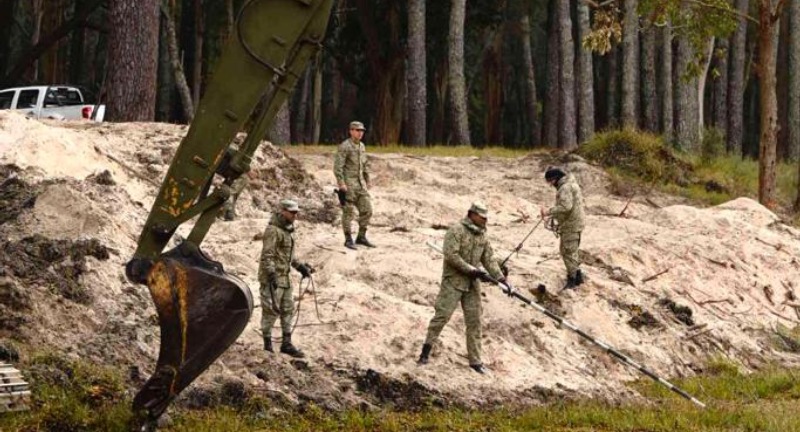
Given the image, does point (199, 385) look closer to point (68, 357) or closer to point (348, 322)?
point (68, 357)

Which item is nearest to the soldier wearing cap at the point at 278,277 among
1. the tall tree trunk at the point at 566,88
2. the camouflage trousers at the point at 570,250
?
the camouflage trousers at the point at 570,250

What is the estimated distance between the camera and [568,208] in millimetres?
17844

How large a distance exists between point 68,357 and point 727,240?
13.1m

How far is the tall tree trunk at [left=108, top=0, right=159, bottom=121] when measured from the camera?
22484 millimetres

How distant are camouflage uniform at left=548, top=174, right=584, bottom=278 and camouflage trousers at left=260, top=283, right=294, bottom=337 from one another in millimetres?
4954

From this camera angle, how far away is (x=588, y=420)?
13.3 meters

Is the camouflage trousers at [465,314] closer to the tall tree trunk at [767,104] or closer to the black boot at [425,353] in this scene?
the black boot at [425,353]

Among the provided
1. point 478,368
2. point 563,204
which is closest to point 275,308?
point 478,368

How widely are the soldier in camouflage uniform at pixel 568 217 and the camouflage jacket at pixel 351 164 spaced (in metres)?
2.61

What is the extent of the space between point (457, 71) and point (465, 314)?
57.2 ft

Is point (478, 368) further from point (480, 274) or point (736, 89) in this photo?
point (736, 89)

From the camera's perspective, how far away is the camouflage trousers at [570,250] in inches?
717

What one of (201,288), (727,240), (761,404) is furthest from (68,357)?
(727,240)

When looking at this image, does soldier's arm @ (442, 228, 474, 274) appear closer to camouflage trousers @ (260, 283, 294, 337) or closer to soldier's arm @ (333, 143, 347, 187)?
camouflage trousers @ (260, 283, 294, 337)
